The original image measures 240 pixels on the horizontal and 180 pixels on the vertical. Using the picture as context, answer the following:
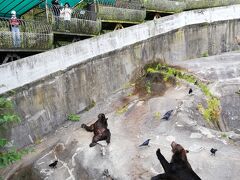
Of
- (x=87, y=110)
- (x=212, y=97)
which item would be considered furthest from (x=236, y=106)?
(x=87, y=110)

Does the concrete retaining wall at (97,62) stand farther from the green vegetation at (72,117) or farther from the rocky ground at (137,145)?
the rocky ground at (137,145)

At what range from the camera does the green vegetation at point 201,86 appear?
19141 millimetres

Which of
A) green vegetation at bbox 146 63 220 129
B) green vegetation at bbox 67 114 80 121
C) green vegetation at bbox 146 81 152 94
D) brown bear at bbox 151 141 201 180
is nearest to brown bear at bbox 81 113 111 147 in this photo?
green vegetation at bbox 67 114 80 121

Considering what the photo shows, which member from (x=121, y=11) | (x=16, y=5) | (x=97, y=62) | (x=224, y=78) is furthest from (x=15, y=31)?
(x=224, y=78)

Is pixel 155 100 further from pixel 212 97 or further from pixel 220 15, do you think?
pixel 220 15

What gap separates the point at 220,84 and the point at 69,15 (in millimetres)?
8005

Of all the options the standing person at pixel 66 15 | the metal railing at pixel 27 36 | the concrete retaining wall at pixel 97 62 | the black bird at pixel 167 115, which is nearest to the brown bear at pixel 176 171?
the black bird at pixel 167 115

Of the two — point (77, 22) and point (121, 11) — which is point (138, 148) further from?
point (121, 11)

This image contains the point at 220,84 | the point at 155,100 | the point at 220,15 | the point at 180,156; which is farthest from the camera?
the point at 220,15

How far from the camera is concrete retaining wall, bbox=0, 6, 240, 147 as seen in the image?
58.1ft

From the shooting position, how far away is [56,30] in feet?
70.8

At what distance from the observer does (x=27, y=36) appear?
1930 cm

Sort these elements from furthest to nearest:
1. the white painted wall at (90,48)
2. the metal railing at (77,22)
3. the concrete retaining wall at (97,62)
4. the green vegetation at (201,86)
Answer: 1. the metal railing at (77,22)
2. the green vegetation at (201,86)
3. the concrete retaining wall at (97,62)
4. the white painted wall at (90,48)

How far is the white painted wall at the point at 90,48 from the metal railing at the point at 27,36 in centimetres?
94
